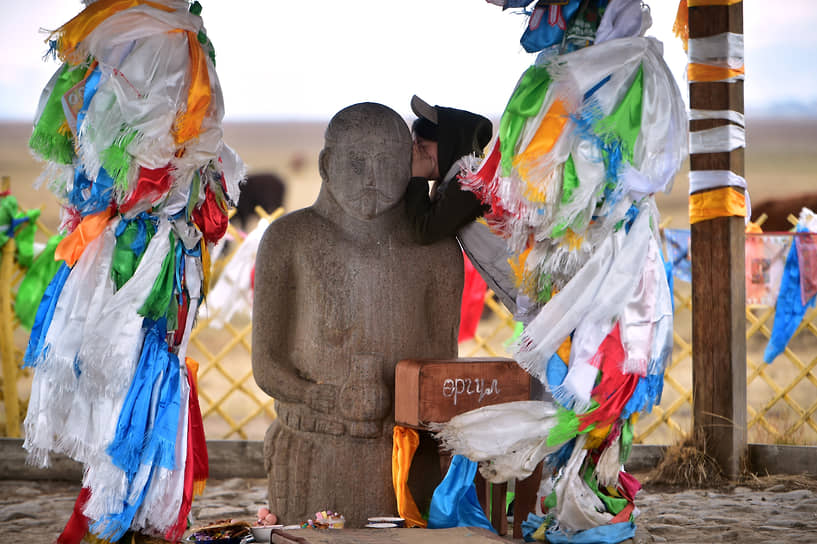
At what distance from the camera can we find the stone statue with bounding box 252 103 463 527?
2988mm

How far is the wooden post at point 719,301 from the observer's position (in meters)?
4.31

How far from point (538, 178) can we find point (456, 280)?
0.60 metres

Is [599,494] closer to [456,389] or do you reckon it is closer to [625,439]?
[625,439]

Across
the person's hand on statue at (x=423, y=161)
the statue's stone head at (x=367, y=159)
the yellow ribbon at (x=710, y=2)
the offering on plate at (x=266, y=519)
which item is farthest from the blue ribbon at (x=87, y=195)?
the yellow ribbon at (x=710, y=2)

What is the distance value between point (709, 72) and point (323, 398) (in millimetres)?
2557

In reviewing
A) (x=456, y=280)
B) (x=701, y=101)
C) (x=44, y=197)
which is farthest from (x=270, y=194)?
(x=456, y=280)

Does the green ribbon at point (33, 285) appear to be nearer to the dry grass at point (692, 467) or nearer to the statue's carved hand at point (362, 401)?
the statue's carved hand at point (362, 401)

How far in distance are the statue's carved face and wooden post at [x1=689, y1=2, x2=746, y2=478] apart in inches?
76.4

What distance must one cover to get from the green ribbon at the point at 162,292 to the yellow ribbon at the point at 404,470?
32.8 inches

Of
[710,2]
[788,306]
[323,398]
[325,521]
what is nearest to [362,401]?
[323,398]

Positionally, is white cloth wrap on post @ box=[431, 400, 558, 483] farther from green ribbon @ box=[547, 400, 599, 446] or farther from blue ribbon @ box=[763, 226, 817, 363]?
blue ribbon @ box=[763, 226, 817, 363]

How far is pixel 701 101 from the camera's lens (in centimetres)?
439

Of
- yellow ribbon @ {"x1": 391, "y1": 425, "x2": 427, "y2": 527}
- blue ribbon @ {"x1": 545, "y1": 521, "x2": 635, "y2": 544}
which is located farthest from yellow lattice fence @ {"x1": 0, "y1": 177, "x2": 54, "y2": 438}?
blue ribbon @ {"x1": 545, "y1": 521, "x2": 635, "y2": 544}

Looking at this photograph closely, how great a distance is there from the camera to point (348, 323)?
3016 millimetres
